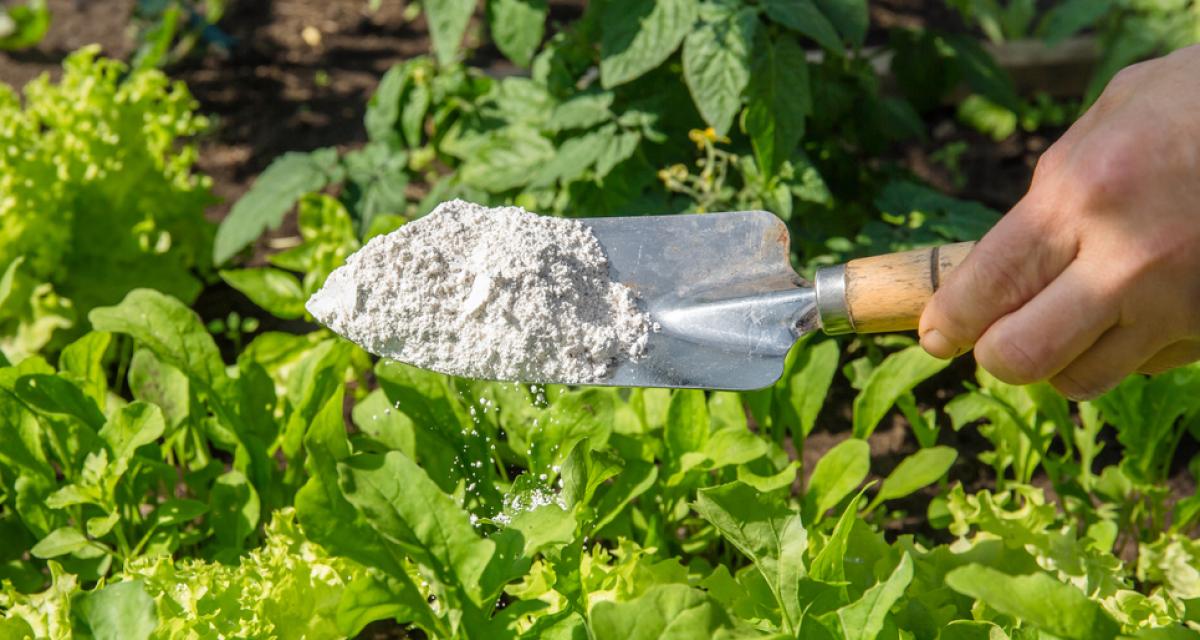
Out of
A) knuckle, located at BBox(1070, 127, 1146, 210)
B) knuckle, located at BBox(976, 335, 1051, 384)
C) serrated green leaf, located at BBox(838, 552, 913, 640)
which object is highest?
knuckle, located at BBox(1070, 127, 1146, 210)

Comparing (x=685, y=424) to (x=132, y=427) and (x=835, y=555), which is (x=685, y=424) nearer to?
(x=835, y=555)

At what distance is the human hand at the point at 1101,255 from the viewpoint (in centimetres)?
128

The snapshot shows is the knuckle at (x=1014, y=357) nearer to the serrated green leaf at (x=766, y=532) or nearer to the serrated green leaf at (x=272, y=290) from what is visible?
the serrated green leaf at (x=766, y=532)

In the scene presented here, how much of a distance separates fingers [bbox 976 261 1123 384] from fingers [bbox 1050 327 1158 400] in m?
0.02

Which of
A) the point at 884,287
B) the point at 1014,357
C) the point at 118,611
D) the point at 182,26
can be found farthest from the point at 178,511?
the point at 182,26

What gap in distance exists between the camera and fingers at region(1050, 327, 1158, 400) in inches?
54.0

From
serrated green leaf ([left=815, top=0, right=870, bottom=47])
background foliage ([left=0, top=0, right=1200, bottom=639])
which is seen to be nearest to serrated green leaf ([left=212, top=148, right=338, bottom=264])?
background foliage ([left=0, top=0, right=1200, bottom=639])

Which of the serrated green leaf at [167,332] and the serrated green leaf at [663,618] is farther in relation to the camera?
the serrated green leaf at [167,332]

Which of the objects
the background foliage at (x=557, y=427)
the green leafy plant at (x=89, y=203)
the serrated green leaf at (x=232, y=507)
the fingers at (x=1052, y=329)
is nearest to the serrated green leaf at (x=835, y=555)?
the background foliage at (x=557, y=427)

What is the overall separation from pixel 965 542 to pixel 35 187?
2.08m

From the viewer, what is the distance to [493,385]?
2031 millimetres

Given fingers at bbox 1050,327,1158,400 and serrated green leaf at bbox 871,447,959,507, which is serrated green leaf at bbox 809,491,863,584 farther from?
serrated green leaf at bbox 871,447,959,507

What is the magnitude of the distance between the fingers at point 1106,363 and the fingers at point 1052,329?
16 millimetres

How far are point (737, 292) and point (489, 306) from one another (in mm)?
351
